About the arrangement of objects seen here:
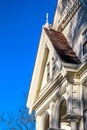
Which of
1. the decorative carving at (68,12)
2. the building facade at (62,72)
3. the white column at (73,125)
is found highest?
the decorative carving at (68,12)

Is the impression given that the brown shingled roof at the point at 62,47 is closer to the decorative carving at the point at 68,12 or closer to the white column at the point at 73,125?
the decorative carving at the point at 68,12

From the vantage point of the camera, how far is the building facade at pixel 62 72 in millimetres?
14531

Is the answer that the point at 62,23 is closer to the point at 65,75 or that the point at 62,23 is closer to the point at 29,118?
the point at 65,75

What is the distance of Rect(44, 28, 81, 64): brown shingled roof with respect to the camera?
15488 mm

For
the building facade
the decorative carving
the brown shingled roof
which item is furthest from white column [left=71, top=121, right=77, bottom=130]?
the decorative carving

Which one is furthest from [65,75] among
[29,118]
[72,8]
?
[29,118]

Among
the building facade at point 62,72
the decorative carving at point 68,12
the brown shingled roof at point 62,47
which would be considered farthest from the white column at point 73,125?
the decorative carving at point 68,12

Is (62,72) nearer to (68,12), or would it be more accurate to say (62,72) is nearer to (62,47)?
(62,47)

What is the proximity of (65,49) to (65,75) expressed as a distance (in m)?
2.11

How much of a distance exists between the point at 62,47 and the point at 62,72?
2145 mm

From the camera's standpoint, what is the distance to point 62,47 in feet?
55.1

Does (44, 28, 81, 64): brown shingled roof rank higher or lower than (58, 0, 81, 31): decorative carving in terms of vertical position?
lower

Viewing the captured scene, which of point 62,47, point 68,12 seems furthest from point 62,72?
point 68,12

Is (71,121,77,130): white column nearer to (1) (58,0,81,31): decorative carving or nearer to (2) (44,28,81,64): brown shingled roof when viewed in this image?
(2) (44,28,81,64): brown shingled roof
